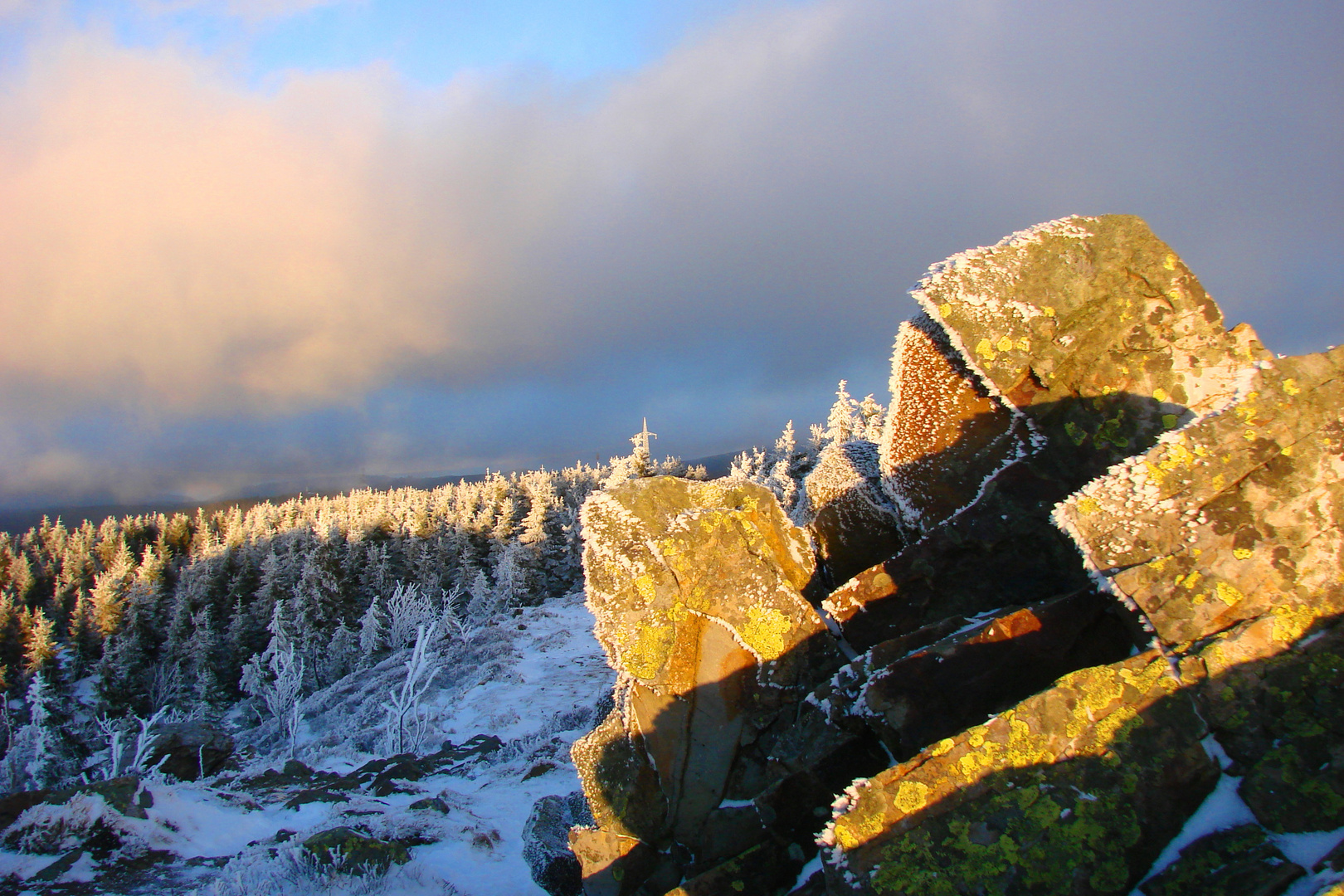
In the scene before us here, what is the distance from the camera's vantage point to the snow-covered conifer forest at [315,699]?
1059 centimetres

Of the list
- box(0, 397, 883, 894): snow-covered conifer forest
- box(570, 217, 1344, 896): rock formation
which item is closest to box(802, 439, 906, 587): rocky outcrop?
box(570, 217, 1344, 896): rock formation

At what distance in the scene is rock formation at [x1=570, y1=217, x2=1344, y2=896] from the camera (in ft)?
11.8

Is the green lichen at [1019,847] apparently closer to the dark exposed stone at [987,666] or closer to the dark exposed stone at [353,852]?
the dark exposed stone at [987,666]

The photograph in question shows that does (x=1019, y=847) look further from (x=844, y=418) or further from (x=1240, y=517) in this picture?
(x=844, y=418)

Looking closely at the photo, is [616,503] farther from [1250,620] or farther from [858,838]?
[1250,620]

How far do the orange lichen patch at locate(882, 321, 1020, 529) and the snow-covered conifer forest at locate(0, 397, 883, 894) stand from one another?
842 centimetres

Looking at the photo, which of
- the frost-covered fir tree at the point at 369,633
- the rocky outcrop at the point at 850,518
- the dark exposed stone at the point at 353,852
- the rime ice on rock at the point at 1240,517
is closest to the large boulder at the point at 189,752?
the dark exposed stone at the point at 353,852

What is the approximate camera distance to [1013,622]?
4.90 metres

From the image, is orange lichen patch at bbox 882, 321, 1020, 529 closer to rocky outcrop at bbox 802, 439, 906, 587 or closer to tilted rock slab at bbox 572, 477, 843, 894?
rocky outcrop at bbox 802, 439, 906, 587

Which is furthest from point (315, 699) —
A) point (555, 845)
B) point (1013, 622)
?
point (1013, 622)

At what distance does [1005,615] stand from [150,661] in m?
65.9

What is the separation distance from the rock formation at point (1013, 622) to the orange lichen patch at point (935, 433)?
1.2 inches

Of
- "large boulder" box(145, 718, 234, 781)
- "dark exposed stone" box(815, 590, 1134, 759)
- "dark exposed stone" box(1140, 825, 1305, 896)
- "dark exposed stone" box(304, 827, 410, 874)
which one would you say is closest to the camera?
"dark exposed stone" box(1140, 825, 1305, 896)

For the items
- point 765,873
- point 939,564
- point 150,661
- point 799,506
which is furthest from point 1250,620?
point 150,661
